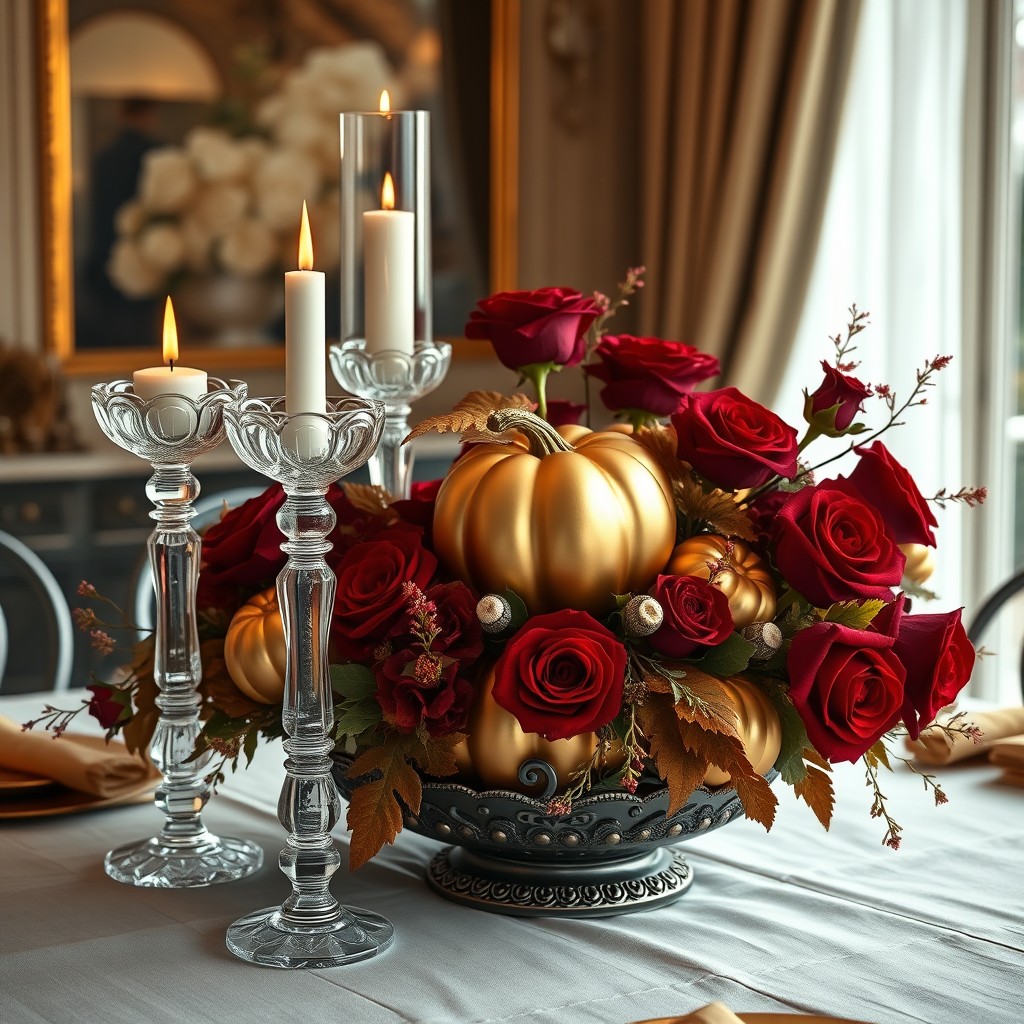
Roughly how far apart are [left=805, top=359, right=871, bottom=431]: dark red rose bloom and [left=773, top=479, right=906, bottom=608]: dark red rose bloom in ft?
0.23

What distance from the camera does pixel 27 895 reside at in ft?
3.55

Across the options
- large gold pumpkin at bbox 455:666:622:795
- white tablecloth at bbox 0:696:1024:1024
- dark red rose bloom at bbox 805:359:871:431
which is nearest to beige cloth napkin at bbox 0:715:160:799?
white tablecloth at bbox 0:696:1024:1024

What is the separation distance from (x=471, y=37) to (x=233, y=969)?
3257mm

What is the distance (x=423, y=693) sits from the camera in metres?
0.96

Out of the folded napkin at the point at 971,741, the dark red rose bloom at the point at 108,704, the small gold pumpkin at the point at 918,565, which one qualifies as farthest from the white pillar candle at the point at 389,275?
the folded napkin at the point at 971,741

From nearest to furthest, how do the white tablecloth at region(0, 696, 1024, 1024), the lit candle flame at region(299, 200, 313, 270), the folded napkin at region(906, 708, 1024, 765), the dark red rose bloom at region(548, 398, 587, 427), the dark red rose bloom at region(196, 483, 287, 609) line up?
the white tablecloth at region(0, 696, 1024, 1024) < the lit candle flame at region(299, 200, 313, 270) < the dark red rose bloom at region(196, 483, 287, 609) < the dark red rose bloom at region(548, 398, 587, 427) < the folded napkin at region(906, 708, 1024, 765)

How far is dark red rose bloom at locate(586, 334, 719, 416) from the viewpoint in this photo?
1.14m

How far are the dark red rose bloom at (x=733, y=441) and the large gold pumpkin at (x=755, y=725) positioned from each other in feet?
0.47

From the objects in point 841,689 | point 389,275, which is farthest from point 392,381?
point 841,689

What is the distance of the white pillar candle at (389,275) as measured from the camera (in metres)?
1.27

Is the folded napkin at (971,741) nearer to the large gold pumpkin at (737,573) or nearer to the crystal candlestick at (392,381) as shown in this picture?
the large gold pumpkin at (737,573)

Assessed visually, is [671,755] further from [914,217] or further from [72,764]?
[914,217]

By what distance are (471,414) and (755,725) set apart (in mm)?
291

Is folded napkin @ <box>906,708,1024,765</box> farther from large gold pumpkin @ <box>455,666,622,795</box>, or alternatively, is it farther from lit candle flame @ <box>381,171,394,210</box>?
lit candle flame @ <box>381,171,394,210</box>
